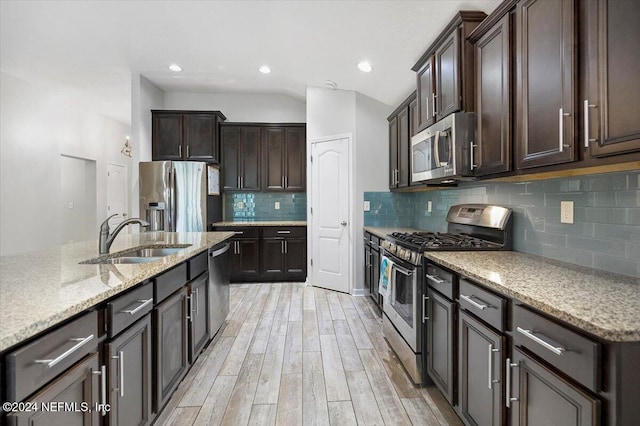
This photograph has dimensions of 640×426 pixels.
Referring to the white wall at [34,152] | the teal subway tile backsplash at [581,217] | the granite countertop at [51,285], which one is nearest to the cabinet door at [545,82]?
the teal subway tile backsplash at [581,217]

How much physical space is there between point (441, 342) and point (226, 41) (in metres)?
3.56

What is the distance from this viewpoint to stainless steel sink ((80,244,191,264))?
1.98 metres

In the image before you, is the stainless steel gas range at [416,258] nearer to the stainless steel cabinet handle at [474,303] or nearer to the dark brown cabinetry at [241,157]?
the stainless steel cabinet handle at [474,303]

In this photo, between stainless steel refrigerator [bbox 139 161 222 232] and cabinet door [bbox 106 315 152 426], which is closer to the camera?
cabinet door [bbox 106 315 152 426]

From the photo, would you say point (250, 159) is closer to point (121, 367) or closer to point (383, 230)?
point (383, 230)

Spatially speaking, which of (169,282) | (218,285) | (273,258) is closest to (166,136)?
(273,258)

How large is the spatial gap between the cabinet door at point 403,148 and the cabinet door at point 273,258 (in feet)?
6.93

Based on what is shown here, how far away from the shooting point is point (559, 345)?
1.03m

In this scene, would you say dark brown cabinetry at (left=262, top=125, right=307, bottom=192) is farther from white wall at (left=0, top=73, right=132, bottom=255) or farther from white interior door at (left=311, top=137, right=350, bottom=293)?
white wall at (left=0, top=73, right=132, bottom=255)

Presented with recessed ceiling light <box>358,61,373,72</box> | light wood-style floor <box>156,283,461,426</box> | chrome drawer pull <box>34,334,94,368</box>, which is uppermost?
recessed ceiling light <box>358,61,373,72</box>

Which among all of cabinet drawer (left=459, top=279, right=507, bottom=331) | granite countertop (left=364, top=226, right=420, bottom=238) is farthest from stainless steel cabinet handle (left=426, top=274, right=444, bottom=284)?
granite countertop (left=364, top=226, right=420, bottom=238)

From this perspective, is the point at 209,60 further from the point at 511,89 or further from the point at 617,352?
the point at 617,352

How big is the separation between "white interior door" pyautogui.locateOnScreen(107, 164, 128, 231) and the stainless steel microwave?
22.0 ft

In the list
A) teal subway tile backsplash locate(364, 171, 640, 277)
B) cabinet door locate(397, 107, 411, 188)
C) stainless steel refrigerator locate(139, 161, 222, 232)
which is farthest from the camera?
stainless steel refrigerator locate(139, 161, 222, 232)
